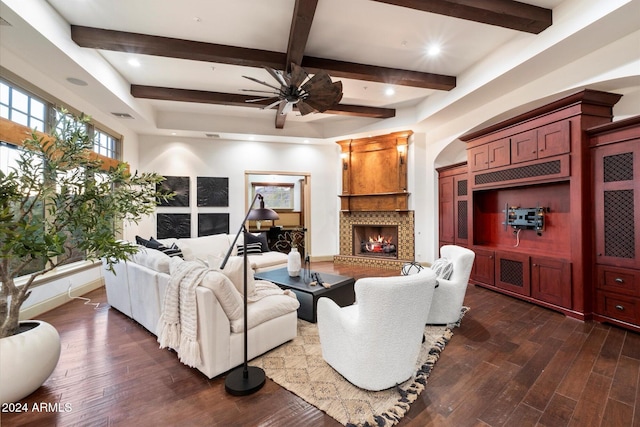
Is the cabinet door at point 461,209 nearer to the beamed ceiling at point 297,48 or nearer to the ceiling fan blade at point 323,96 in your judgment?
the beamed ceiling at point 297,48

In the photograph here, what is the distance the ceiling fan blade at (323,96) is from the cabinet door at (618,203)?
3.04 meters

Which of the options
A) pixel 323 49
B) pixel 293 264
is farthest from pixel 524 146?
pixel 293 264

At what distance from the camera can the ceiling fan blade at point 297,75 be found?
2930 mm

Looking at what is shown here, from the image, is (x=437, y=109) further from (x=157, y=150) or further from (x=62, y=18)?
(x=157, y=150)

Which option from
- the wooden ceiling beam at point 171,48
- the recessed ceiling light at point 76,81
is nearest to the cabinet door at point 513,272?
the wooden ceiling beam at point 171,48

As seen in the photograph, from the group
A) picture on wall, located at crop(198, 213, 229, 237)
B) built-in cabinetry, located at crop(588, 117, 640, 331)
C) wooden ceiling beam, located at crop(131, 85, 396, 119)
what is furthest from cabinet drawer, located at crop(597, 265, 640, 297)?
picture on wall, located at crop(198, 213, 229, 237)

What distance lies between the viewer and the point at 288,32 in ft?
11.0

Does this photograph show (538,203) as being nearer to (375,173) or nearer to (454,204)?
(454,204)

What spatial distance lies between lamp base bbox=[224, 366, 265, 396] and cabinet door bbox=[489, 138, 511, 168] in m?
4.24

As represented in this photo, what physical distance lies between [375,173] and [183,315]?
5.22 meters

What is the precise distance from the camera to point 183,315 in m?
2.16

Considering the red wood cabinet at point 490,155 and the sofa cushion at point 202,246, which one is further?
the sofa cushion at point 202,246

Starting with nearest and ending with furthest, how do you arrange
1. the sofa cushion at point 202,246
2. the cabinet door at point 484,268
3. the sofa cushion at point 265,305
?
the sofa cushion at point 265,305 < the cabinet door at point 484,268 < the sofa cushion at point 202,246

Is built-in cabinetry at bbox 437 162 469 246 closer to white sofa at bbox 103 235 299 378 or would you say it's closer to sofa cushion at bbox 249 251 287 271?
sofa cushion at bbox 249 251 287 271
